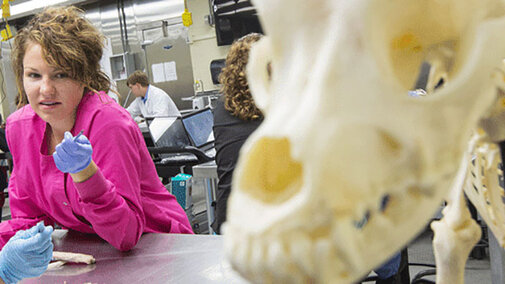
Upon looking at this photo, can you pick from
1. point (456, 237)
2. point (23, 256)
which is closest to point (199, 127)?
point (23, 256)

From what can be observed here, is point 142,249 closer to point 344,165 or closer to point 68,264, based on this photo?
point 68,264

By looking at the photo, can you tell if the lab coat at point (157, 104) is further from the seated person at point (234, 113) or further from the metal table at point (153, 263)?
the metal table at point (153, 263)

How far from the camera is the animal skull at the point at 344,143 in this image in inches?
12.8

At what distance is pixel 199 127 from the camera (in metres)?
3.43

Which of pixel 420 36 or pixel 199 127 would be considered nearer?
pixel 420 36

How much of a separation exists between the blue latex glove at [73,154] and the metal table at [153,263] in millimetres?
299

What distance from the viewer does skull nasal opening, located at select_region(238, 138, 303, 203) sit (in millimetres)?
373

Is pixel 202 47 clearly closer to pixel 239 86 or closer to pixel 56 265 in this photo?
pixel 239 86

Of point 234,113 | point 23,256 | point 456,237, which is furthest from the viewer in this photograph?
point 234,113

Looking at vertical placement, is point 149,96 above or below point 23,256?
above

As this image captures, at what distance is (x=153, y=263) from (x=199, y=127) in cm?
210

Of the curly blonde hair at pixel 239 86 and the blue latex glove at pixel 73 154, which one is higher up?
the curly blonde hair at pixel 239 86

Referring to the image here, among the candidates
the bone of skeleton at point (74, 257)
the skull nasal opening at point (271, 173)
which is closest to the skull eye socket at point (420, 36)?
the skull nasal opening at point (271, 173)

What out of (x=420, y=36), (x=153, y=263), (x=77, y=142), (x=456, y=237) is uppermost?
(x=420, y=36)
